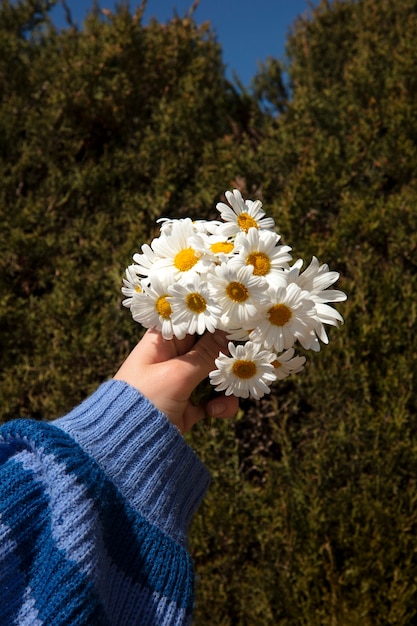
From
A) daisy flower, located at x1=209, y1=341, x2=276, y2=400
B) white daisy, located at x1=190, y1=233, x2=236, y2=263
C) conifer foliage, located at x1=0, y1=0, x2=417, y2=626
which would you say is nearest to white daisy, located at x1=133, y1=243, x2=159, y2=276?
white daisy, located at x1=190, y1=233, x2=236, y2=263

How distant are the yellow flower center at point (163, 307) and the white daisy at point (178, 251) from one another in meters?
0.05

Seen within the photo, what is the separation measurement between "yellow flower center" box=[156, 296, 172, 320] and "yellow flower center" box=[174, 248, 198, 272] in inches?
2.6

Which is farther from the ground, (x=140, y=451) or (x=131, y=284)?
(x=131, y=284)

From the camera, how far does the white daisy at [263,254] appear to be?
107cm

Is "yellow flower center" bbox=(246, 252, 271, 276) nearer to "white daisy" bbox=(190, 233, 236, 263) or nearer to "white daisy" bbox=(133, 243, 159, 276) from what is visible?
"white daisy" bbox=(190, 233, 236, 263)

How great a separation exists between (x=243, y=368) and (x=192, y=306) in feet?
0.50

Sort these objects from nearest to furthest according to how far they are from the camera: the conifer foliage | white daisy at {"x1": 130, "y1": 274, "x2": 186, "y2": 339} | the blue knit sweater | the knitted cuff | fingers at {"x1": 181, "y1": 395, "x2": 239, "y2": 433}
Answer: the blue knit sweater → the knitted cuff → white daisy at {"x1": 130, "y1": 274, "x2": 186, "y2": 339} → fingers at {"x1": 181, "y1": 395, "x2": 239, "y2": 433} → the conifer foliage

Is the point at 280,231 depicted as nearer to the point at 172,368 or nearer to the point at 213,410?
the point at 213,410

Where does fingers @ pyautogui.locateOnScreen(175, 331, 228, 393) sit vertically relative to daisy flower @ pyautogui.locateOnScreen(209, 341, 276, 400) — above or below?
above

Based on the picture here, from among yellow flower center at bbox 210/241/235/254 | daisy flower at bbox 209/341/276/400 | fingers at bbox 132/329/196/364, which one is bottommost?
daisy flower at bbox 209/341/276/400

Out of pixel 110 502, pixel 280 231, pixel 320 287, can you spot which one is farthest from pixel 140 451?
pixel 280 231

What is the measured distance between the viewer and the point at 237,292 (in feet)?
3.46

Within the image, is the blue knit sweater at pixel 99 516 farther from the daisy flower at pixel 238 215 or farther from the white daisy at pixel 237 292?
the daisy flower at pixel 238 215

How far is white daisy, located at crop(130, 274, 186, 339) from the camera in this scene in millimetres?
1087
